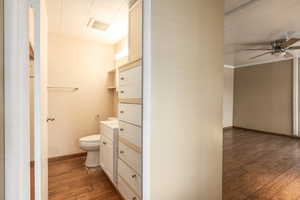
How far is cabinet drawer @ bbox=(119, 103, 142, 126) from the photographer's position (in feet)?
4.58

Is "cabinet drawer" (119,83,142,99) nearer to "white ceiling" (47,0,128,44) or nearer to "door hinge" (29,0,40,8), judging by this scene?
"door hinge" (29,0,40,8)

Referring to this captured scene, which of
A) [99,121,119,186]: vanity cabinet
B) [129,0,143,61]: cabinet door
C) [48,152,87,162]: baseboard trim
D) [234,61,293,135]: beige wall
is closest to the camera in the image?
[129,0,143,61]: cabinet door

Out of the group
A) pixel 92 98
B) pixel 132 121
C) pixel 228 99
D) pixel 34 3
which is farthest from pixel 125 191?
pixel 228 99

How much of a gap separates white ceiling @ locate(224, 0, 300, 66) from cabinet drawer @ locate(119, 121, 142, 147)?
2131 millimetres

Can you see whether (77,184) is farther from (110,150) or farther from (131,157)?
(131,157)

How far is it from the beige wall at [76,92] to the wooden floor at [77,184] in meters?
0.55

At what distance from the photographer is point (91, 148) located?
8.08ft

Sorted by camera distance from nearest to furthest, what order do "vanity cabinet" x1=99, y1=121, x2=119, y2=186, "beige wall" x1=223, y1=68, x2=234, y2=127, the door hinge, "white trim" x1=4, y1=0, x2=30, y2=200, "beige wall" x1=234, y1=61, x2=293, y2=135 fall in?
"white trim" x1=4, y1=0, x2=30, y2=200 < the door hinge < "vanity cabinet" x1=99, y1=121, x2=119, y2=186 < "beige wall" x1=234, y1=61, x2=293, y2=135 < "beige wall" x1=223, y1=68, x2=234, y2=127

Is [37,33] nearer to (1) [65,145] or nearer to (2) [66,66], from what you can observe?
(2) [66,66]

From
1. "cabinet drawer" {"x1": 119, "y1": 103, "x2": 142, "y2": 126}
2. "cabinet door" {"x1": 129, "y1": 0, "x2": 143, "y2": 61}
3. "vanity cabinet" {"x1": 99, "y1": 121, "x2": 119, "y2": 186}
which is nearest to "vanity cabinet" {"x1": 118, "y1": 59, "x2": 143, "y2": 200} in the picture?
"cabinet drawer" {"x1": 119, "y1": 103, "x2": 142, "y2": 126}

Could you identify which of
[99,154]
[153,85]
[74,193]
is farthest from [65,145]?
[153,85]

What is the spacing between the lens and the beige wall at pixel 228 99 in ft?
19.1

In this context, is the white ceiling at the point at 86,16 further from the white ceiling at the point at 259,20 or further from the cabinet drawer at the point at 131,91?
the white ceiling at the point at 259,20

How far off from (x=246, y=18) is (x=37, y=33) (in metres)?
2.95
